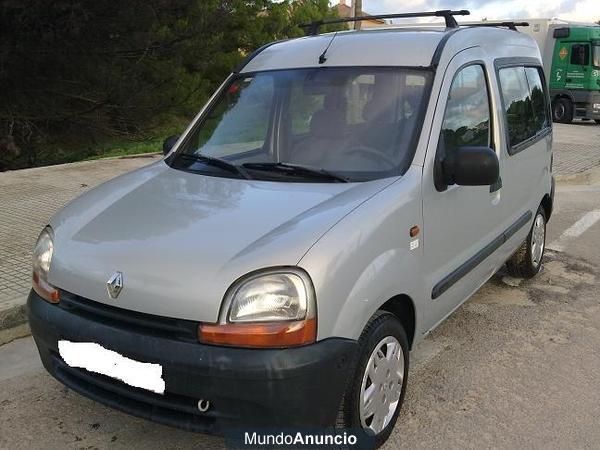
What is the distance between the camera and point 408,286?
2.78 metres

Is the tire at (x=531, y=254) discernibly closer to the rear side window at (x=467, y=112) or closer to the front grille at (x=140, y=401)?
the rear side window at (x=467, y=112)

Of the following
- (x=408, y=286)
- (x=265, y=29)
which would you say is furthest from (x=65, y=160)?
(x=408, y=286)

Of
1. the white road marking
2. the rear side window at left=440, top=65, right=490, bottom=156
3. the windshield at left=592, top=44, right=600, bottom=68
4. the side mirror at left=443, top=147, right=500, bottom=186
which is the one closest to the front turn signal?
the side mirror at left=443, top=147, right=500, bottom=186

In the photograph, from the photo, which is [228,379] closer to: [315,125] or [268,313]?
[268,313]

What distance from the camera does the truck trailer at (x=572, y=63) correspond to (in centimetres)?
2062

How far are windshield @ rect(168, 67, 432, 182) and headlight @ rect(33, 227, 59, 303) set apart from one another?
848 millimetres

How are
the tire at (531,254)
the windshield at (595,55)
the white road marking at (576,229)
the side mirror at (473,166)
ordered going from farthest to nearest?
the windshield at (595,55) → the white road marking at (576,229) → the tire at (531,254) → the side mirror at (473,166)

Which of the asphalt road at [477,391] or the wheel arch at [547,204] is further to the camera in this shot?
the wheel arch at [547,204]

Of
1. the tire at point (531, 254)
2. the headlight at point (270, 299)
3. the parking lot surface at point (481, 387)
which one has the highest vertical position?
the headlight at point (270, 299)

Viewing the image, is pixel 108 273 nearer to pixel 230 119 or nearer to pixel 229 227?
pixel 229 227

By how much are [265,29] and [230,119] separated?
13.1 metres

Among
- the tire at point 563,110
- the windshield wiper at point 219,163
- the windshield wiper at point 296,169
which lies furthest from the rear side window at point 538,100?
the tire at point 563,110

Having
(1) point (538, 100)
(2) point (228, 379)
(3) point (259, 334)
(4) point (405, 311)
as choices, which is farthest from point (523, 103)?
(2) point (228, 379)

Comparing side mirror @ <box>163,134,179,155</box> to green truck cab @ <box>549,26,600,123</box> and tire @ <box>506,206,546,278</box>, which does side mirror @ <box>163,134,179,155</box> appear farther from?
green truck cab @ <box>549,26,600,123</box>
